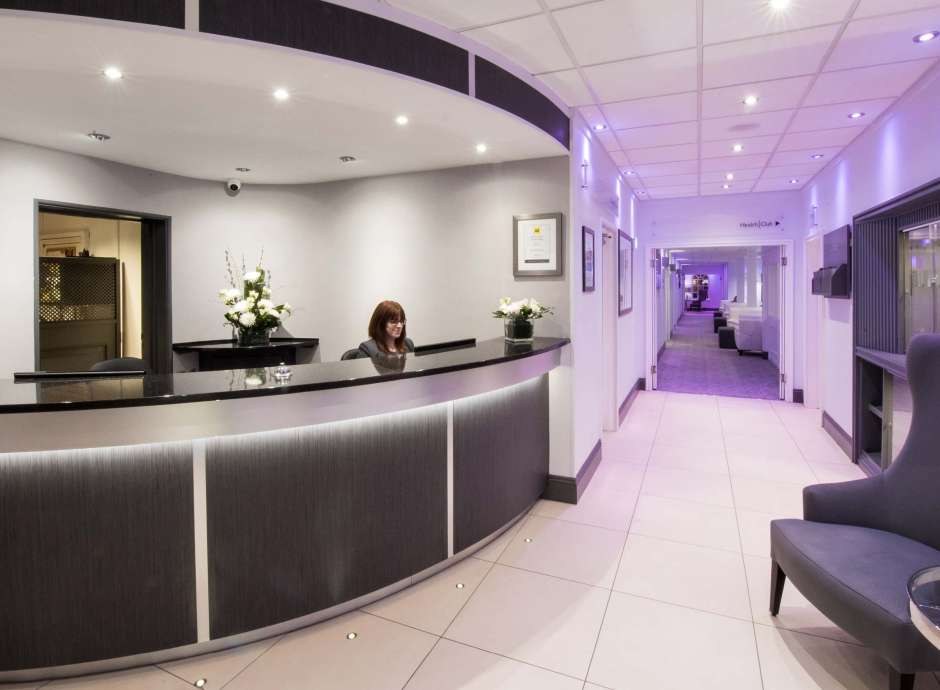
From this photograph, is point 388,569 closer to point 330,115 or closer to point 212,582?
point 212,582

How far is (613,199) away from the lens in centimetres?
605

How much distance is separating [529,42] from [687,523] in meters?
3.31

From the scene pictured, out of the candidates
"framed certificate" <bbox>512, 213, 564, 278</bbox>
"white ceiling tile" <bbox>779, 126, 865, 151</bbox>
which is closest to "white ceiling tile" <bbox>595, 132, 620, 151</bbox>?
"framed certificate" <bbox>512, 213, 564, 278</bbox>

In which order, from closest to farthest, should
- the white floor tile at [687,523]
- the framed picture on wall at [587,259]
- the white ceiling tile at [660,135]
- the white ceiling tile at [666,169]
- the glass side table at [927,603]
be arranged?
the glass side table at [927,603] < the white floor tile at [687,523] < the framed picture on wall at [587,259] < the white ceiling tile at [660,135] < the white ceiling tile at [666,169]

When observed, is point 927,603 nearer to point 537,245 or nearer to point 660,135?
point 537,245

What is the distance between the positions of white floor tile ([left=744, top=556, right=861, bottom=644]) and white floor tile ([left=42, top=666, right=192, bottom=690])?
2.66 metres

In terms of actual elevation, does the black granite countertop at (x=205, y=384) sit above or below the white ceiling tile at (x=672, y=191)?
below

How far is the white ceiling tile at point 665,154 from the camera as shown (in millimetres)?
5473

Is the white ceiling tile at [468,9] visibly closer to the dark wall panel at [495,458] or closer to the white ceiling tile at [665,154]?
the dark wall panel at [495,458]

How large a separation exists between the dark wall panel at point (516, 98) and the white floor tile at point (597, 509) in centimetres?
274

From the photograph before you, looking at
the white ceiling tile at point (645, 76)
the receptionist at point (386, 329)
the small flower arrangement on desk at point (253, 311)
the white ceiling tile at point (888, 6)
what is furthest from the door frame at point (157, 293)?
the white ceiling tile at point (888, 6)

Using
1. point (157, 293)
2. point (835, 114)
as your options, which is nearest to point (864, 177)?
point (835, 114)

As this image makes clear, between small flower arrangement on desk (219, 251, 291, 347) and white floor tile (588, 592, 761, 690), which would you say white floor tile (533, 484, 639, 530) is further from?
small flower arrangement on desk (219, 251, 291, 347)

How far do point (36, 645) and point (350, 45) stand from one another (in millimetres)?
2912
